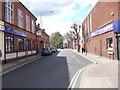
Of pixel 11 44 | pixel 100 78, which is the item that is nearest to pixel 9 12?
pixel 11 44

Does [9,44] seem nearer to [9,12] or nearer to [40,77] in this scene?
[9,12]

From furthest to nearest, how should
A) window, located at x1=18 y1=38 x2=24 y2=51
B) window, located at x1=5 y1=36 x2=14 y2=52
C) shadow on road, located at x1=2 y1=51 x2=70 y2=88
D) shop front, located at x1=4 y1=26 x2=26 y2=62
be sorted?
window, located at x1=18 y1=38 x2=24 y2=51, window, located at x1=5 y1=36 x2=14 y2=52, shop front, located at x1=4 y1=26 x2=26 y2=62, shadow on road, located at x1=2 y1=51 x2=70 y2=88

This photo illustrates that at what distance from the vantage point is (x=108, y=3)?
16.7 metres

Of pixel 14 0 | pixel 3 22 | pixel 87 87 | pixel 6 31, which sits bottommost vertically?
pixel 87 87

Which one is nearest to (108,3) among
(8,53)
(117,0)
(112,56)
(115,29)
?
(117,0)

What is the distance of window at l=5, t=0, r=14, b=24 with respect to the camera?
14880 millimetres

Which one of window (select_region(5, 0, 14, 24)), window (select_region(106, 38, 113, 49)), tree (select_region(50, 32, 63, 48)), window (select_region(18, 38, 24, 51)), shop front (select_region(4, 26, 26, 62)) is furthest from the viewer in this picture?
tree (select_region(50, 32, 63, 48))

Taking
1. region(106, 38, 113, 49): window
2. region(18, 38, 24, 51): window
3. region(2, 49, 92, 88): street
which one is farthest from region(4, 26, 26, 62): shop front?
region(106, 38, 113, 49): window

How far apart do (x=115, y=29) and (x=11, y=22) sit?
12878mm

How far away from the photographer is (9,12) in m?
15.7

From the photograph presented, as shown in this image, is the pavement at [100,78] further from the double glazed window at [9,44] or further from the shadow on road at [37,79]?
the double glazed window at [9,44]

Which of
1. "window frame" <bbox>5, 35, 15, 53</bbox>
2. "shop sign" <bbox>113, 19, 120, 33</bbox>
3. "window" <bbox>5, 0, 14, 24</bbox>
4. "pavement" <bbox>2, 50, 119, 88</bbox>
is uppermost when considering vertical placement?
"window" <bbox>5, 0, 14, 24</bbox>

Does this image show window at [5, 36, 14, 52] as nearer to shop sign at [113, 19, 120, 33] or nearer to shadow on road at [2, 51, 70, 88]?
shadow on road at [2, 51, 70, 88]

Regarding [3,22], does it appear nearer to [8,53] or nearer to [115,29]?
[8,53]
